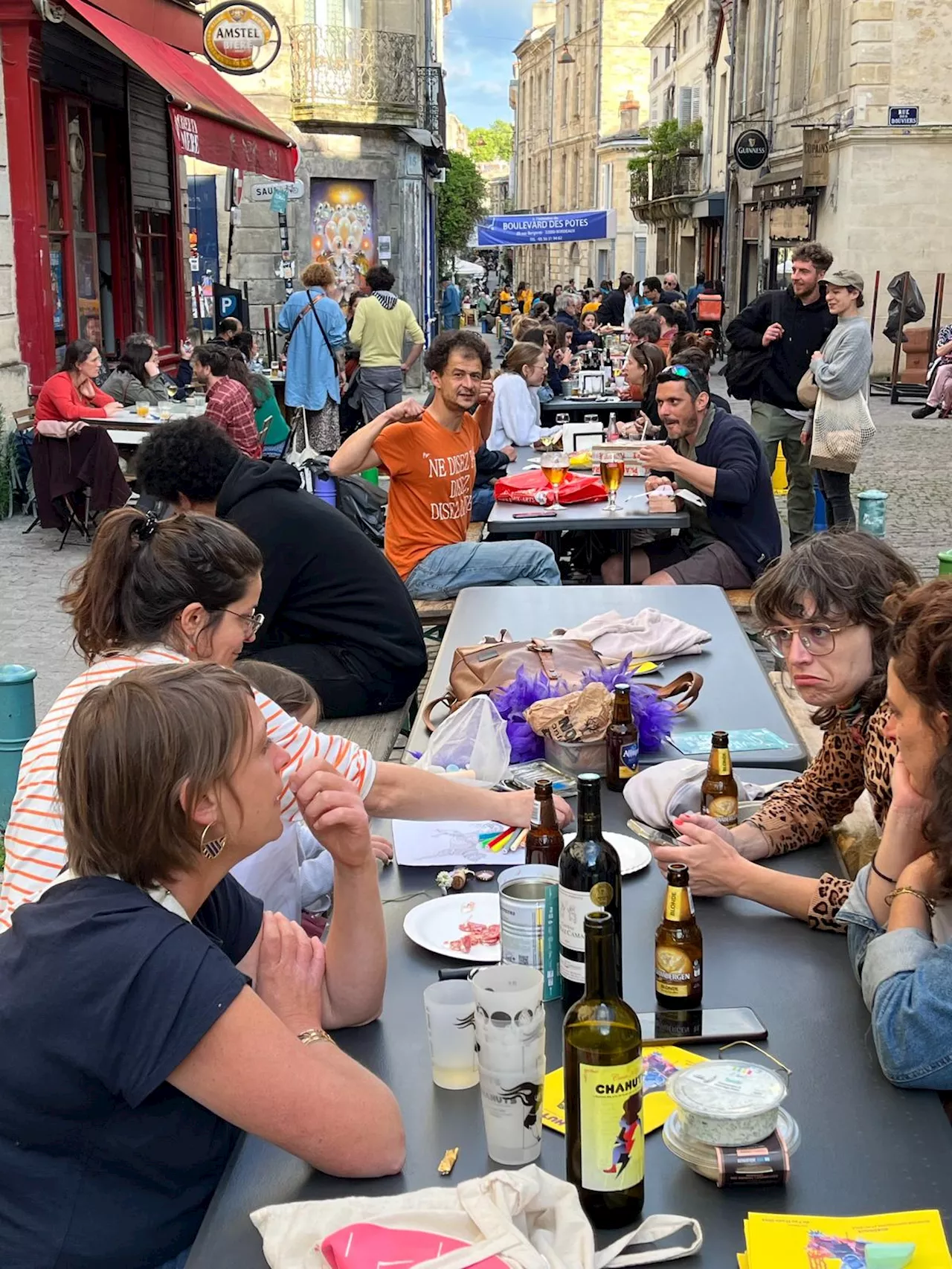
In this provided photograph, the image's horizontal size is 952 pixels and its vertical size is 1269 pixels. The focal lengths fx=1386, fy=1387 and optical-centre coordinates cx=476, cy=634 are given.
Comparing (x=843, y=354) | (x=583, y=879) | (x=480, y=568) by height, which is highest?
(x=843, y=354)

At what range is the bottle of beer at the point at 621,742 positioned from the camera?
331 centimetres

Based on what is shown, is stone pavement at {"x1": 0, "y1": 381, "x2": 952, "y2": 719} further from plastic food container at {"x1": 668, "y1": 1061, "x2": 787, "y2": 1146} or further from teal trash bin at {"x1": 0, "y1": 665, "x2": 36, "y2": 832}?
plastic food container at {"x1": 668, "y1": 1061, "x2": 787, "y2": 1146}

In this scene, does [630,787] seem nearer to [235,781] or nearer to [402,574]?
[235,781]

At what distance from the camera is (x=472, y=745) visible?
11.2ft

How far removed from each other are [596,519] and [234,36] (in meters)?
13.7

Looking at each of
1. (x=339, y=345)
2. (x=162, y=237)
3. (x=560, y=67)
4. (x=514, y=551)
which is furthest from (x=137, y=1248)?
(x=560, y=67)

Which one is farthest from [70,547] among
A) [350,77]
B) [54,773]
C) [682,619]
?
[350,77]

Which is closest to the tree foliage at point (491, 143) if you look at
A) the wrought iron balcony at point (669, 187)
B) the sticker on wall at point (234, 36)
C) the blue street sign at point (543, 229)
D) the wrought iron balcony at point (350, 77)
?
the wrought iron balcony at point (669, 187)

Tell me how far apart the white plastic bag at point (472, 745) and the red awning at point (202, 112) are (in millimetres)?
10054

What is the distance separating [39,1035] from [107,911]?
7.0 inches

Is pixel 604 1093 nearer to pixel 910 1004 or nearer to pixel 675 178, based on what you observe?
pixel 910 1004

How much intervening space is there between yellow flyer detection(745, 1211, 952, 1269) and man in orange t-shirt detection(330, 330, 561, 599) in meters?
4.66

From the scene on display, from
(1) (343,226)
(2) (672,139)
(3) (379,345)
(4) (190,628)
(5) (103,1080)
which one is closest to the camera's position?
(5) (103,1080)

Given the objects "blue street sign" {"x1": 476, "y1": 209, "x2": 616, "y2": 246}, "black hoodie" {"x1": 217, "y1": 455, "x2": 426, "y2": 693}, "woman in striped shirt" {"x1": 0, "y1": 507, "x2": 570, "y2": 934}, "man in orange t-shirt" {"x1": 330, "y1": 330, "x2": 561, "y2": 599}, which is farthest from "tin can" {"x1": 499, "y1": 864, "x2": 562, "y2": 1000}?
"blue street sign" {"x1": 476, "y1": 209, "x2": 616, "y2": 246}
